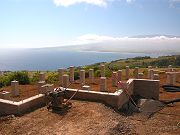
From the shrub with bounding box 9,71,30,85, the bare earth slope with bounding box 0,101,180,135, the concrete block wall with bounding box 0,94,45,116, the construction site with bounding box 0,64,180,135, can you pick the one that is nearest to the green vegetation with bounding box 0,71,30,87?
the shrub with bounding box 9,71,30,85

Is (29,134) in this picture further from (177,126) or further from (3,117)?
(177,126)

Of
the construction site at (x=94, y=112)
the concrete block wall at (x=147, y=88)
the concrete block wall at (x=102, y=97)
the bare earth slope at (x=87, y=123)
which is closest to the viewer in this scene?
the bare earth slope at (x=87, y=123)

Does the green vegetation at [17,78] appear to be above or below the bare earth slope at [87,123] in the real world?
above

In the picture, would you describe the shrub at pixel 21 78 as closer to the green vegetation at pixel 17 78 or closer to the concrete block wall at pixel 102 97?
the green vegetation at pixel 17 78

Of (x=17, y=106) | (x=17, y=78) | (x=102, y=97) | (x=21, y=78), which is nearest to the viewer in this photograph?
(x=17, y=106)

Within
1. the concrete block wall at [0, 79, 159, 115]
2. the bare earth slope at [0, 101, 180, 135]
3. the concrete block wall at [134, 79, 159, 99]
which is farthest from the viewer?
the concrete block wall at [134, 79, 159, 99]

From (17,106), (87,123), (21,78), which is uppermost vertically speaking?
(17,106)

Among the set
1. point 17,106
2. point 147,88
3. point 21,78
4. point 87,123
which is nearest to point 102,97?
point 87,123

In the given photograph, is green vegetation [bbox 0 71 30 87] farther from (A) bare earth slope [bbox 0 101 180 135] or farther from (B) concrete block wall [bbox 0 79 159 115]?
(A) bare earth slope [bbox 0 101 180 135]

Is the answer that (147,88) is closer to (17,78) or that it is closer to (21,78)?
(21,78)

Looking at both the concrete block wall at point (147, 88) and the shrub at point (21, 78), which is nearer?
the concrete block wall at point (147, 88)

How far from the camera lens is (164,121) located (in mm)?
14406

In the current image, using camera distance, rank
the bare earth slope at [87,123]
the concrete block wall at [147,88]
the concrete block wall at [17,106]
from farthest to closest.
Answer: the concrete block wall at [147,88] < the concrete block wall at [17,106] < the bare earth slope at [87,123]

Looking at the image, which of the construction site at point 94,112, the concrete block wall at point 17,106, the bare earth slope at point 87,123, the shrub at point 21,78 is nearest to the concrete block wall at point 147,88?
the construction site at point 94,112
